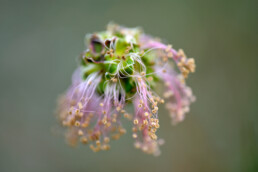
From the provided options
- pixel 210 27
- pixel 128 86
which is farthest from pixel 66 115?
pixel 210 27

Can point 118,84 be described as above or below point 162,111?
below

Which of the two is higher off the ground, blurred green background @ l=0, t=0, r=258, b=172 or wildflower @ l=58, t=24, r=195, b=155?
blurred green background @ l=0, t=0, r=258, b=172

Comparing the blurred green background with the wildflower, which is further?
the blurred green background

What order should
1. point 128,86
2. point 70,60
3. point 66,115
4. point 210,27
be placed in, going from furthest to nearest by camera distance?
1. point 70,60
2. point 210,27
3. point 66,115
4. point 128,86

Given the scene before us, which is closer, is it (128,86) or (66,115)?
(128,86)

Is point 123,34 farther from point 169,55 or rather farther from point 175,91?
point 175,91
